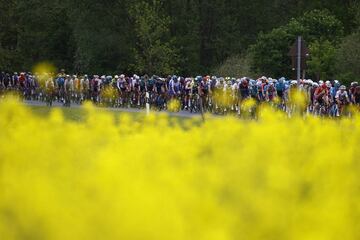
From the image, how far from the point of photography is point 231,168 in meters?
6.79

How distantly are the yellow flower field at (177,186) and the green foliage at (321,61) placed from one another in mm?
35642

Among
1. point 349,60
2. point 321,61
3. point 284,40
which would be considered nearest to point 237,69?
point 284,40

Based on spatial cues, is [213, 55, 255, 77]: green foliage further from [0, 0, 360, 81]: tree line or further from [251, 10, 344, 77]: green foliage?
[251, 10, 344, 77]: green foliage

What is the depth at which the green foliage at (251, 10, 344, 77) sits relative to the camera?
47.3m

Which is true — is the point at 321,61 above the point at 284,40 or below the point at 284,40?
below

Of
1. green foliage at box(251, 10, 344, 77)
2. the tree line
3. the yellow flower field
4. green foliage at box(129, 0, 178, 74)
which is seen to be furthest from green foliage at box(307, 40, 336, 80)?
the yellow flower field

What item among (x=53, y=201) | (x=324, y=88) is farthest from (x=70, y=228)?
(x=324, y=88)

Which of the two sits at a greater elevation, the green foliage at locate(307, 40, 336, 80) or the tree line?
the tree line

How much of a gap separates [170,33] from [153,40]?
3.24 metres

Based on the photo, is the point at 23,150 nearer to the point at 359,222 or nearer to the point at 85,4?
the point at 359,222

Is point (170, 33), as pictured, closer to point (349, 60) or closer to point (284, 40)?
point (284, 40)

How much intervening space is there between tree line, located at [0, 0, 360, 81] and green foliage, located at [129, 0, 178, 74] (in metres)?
0.08

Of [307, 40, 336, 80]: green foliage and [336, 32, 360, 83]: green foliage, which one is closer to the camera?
[336, 32, 360, 83]: green foliage

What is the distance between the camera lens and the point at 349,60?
4022 cm
